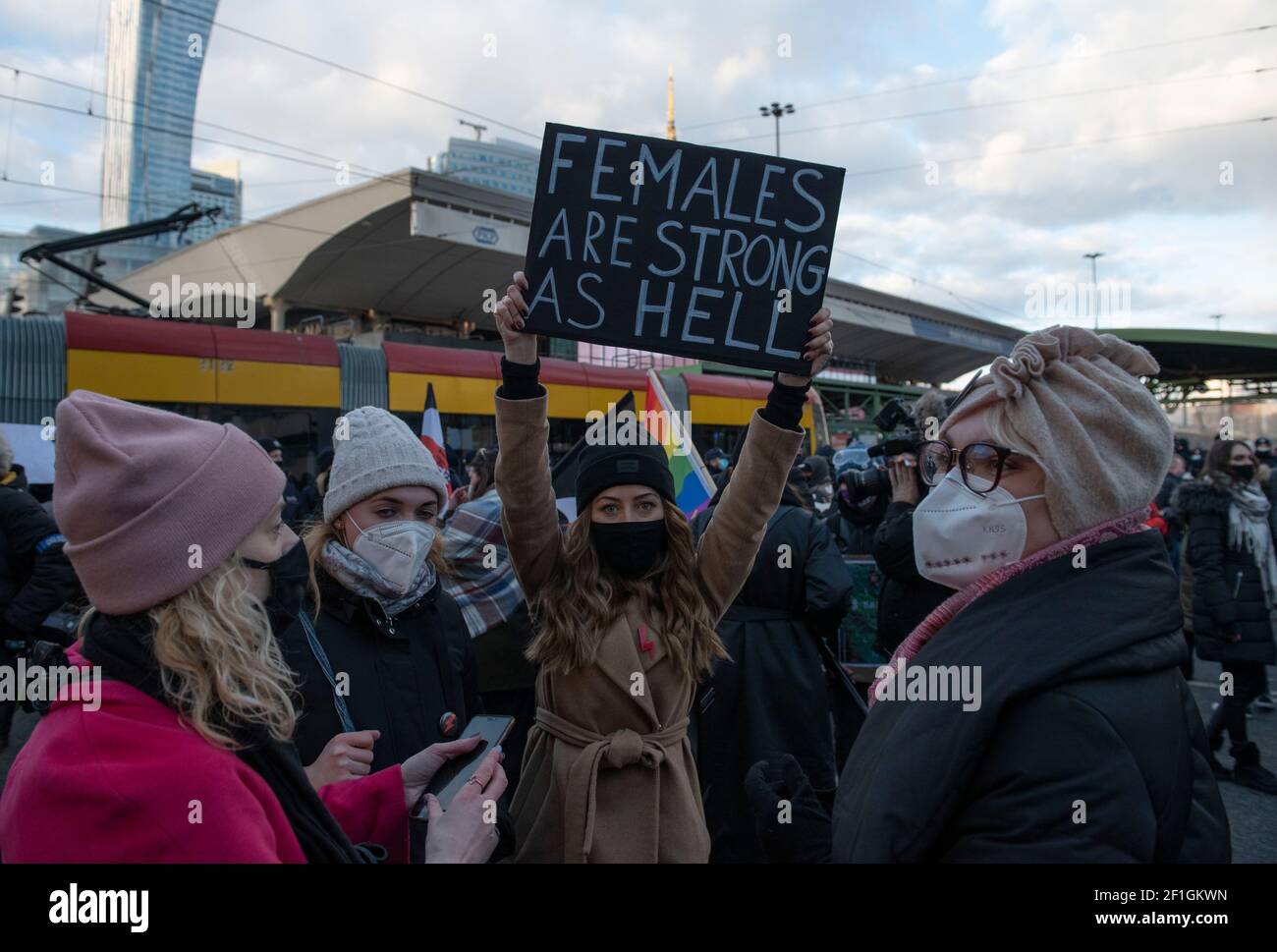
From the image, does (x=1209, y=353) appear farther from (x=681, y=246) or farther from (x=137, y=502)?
(x=137, y=502)

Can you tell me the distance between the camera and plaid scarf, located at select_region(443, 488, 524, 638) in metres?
3.61

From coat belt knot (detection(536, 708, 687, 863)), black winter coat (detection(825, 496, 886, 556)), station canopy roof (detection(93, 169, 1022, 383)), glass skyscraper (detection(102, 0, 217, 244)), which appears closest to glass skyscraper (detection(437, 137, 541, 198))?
glass skyscraper (detection(102, 0, 217, 244))

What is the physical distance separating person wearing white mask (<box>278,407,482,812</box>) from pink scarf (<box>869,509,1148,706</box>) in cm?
122

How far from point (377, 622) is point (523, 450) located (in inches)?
25.5

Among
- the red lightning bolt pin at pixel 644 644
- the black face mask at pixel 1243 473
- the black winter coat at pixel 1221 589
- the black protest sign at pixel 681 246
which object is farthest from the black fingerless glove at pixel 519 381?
the black face mask at pixel 1243 473

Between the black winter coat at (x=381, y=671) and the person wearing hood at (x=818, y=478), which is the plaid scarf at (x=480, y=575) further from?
the person wearing hood at (x=818, y=478)

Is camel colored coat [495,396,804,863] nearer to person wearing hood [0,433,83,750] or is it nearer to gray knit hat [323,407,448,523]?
gray knit hat [323,407,448,523]

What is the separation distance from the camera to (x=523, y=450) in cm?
253

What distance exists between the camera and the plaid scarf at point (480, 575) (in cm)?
361

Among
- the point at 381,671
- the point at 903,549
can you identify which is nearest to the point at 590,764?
the point at 381,671

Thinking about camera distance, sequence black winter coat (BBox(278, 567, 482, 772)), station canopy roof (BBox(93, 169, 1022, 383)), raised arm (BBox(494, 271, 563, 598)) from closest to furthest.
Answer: black winter coat (BBox(278, 567, 482, 772)) < raised arm (BBox(494, 271, 563, 598)) < station canopy roof (BBox(93, 169, 1022, 383))

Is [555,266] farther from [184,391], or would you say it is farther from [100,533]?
[184,391]

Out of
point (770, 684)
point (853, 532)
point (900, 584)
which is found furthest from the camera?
point (853, 532)
